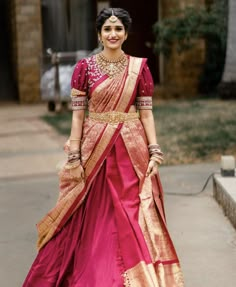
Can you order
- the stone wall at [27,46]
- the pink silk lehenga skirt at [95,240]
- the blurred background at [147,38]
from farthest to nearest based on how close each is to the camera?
the stone wall at [27,46]
the blurred background at [147,38]
the pink silk lehenga skirt at [95,240]

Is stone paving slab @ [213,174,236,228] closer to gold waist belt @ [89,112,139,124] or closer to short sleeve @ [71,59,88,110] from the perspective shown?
gold waist belt @ [89,112,139,124]

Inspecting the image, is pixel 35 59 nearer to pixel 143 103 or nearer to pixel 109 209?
pixel 143 103

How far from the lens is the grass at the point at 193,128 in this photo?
8.71 m

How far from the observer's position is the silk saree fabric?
12.3 feet

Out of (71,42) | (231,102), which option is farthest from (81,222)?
(71,42)

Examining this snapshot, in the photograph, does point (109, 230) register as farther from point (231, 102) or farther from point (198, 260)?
point (231, 102)

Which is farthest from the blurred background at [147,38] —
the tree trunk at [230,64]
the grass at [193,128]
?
the grass at [193,128]

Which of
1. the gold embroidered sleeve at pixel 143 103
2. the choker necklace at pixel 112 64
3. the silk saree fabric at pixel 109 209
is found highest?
the choker necklace at pixel 112 64

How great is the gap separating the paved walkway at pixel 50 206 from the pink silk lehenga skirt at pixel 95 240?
1.87 feet

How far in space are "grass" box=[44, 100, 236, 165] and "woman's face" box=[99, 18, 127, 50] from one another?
453 cm

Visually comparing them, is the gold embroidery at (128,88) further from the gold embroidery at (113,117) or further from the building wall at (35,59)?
the building wall at (35,59)

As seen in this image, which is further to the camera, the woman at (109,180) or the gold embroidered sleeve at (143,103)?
the gold embroidered sleeve at (143,103)

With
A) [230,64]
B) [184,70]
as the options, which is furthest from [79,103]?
[184,70]

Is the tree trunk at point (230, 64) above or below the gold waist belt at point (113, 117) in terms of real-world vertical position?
below
